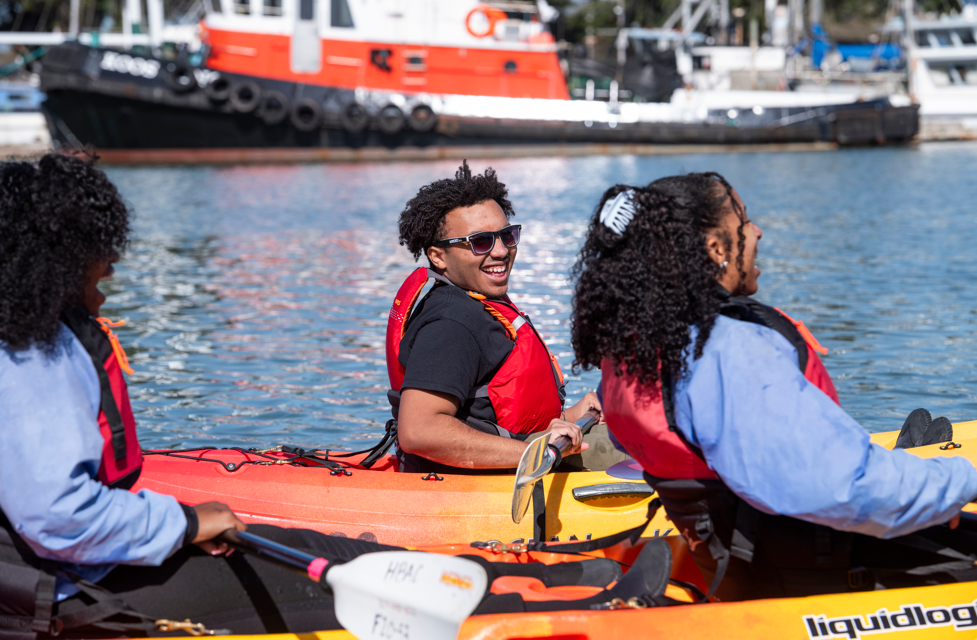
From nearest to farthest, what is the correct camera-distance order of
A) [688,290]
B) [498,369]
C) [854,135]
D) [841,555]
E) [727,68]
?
1. [688,290]
2. [841,555]
3. [498,369]
4. [854,135]
5. [727,68]

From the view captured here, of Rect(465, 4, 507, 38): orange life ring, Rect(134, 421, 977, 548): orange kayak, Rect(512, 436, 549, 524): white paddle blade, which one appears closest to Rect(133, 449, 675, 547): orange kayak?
Rect(134, 421, 977, 548): orange kayak

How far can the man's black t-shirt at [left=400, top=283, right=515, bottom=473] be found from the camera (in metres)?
2.70

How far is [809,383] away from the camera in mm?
1798

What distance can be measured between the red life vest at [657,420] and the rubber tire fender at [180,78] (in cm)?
2083

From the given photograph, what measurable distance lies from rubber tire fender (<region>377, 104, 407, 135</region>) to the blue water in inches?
143

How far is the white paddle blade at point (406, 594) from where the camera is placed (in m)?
1.80

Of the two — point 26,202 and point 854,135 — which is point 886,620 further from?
point 854,135

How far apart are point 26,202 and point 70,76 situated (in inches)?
835

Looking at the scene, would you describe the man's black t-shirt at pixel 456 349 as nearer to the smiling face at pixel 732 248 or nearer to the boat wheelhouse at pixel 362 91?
the smiling face at pixel 732 248

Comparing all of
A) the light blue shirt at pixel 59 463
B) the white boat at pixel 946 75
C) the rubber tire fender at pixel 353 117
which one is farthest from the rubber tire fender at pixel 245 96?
the light blue shirt at pixel 59 463

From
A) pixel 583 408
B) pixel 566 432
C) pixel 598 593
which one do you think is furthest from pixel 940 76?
pixel 598 593

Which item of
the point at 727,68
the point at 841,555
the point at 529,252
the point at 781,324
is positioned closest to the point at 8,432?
the point at 781,324

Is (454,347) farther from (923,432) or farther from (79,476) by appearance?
(923,432)

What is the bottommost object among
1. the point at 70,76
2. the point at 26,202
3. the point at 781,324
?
the point at 781,324
